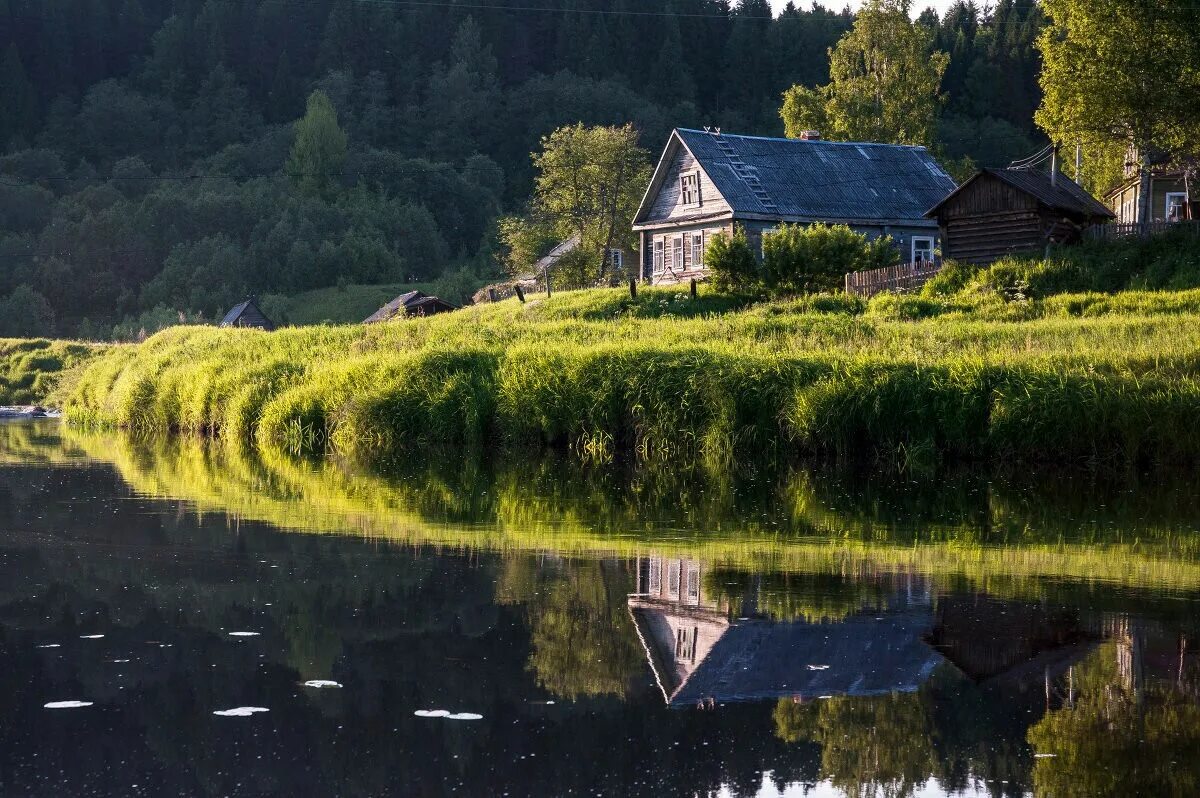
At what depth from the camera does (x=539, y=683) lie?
7789 millimetres

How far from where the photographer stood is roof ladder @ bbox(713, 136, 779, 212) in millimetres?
49500

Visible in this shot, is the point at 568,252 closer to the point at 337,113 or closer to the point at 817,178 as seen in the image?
the point at 817,178

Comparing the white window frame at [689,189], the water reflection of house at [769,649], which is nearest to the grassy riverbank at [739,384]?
the water reflection of house at [769,649]

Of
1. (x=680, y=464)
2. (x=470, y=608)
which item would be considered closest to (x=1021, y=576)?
(x=470, y=608)

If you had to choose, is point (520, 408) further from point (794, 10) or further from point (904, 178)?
point (794, 10)

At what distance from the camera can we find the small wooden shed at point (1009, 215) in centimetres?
3819

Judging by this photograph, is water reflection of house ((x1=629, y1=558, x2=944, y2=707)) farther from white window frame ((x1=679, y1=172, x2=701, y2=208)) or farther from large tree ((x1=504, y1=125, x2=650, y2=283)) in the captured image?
large tree ((x1=504, y1=125, x2=650, y2=283))

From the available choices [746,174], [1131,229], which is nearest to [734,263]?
[1131,229]

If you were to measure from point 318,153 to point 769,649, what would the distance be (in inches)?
4012

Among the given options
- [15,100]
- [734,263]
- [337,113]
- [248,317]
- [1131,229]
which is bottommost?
[248,317]

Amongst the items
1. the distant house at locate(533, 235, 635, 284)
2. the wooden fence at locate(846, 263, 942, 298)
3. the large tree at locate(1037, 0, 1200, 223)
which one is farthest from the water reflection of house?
the distant house at locate(533, 235, 635, 284)

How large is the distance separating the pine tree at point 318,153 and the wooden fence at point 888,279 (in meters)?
73.0

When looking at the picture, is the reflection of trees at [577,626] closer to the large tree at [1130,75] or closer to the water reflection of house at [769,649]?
the water reflection of house at [769,649]

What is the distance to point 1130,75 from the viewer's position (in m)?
38.9
